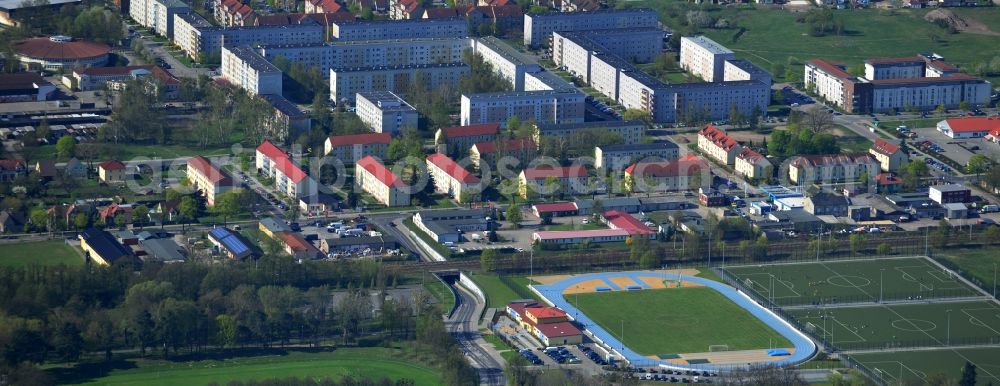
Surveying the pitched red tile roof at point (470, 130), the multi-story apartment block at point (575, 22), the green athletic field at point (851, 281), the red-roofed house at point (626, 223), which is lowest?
the green athletic field at point (851, 281)

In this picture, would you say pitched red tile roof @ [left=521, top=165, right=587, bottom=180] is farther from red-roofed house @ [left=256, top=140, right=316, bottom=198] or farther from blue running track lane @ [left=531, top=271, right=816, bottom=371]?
blue running track lane @ [left=531, top=271, right=816, bottom=371]

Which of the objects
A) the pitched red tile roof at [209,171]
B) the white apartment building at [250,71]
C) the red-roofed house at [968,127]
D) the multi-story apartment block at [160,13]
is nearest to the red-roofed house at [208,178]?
the pitched red tile roof at [209,171]

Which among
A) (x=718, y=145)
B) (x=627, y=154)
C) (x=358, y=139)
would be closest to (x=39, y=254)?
(x=358, y=139)

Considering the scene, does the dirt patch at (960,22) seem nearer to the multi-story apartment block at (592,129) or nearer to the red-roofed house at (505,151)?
the multi-story apartment block at (592,129)

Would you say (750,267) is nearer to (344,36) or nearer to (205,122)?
(205,122)

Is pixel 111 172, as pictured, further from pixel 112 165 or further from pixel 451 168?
pixel 451 168

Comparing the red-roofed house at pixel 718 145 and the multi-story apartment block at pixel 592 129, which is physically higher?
the multi-story apartment block at pixel 592 129
